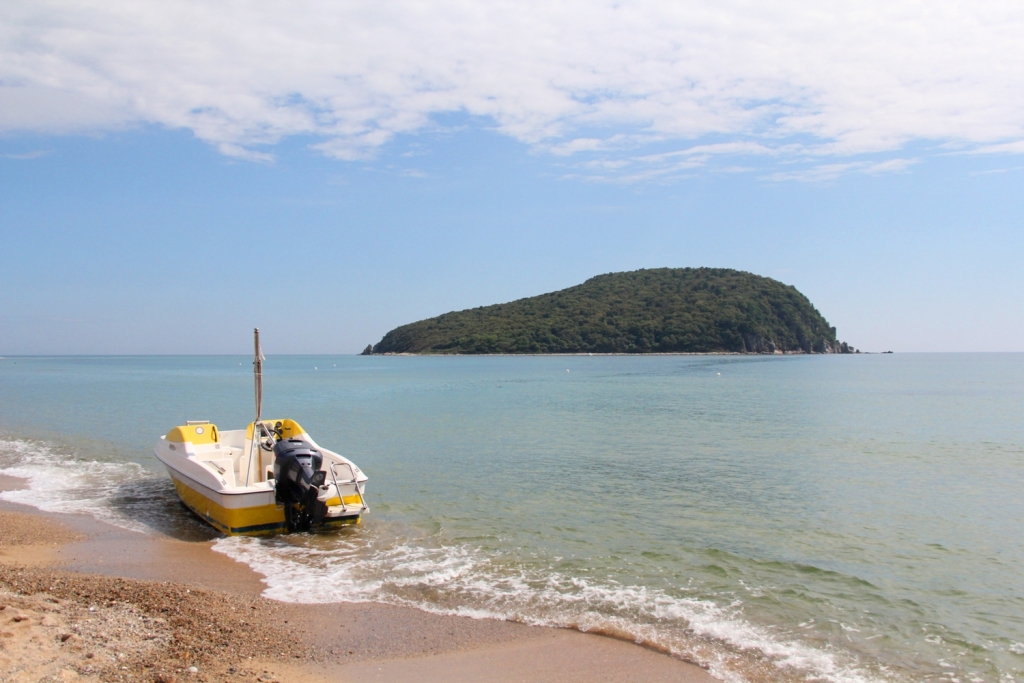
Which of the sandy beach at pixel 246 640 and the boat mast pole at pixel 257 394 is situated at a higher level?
the boat mast pole at pixel 257 394

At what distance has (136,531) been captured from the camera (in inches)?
439

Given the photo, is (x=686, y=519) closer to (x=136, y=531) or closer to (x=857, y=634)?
(x=857, y=634)

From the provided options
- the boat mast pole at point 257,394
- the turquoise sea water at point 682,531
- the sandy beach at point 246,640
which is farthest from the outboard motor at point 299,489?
the boat mast pole at point 257,394

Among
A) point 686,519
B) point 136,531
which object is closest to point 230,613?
point 136,531

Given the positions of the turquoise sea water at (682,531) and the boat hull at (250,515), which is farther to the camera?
the boat hull at (250,515)

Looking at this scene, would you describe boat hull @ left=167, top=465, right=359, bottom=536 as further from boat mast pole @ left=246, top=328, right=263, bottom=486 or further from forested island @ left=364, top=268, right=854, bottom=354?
forested island @ left=364, top=268, right=854, bottom=354

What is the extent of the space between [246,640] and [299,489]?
4213 millimetres

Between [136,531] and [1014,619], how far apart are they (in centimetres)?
1209

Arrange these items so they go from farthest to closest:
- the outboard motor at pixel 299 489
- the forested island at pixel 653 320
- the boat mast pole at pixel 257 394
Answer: the forested island at pixel 653 320 → the boat mast pole at pixel 257 394 → the outboard motor at pixel 299 489

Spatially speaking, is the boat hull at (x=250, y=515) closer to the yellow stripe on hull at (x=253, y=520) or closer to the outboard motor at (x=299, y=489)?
the yellow stripe on hull at (x=253, y=520)

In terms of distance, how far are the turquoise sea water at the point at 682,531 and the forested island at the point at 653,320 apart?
12683 centimetres

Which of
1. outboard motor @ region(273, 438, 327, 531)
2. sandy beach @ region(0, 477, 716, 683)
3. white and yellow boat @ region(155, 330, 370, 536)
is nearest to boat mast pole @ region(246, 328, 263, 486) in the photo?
white and yellow boat @ region(155, 330, 370, 536)

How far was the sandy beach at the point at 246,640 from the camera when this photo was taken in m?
5.71

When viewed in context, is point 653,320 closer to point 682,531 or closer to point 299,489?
point 682,531
